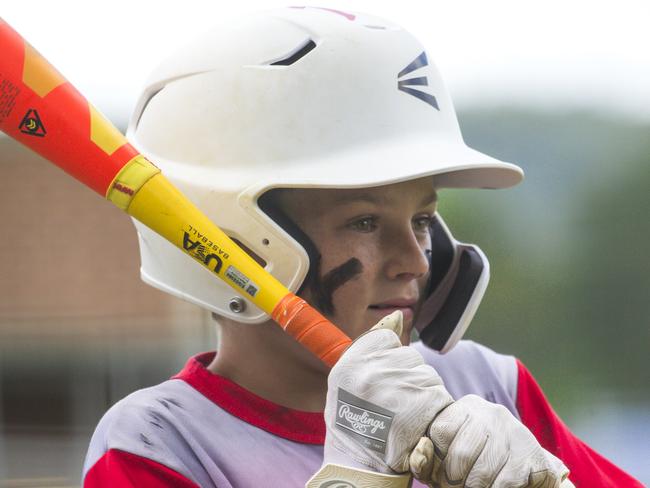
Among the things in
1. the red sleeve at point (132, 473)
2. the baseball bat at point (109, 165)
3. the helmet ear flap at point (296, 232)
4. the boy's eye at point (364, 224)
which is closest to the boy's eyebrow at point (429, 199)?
the boy's eye at point (364, 224)

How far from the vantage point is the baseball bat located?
4.62ft

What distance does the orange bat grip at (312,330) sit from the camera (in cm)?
138

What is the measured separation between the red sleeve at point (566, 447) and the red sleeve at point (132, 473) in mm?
728

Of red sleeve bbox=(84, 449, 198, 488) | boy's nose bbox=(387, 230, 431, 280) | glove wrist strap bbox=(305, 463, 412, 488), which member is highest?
boy's nose bbox=(387, 230, 431, 280)

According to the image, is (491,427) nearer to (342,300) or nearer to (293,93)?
(342,300)

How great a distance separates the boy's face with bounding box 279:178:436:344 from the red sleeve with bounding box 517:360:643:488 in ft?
1.44

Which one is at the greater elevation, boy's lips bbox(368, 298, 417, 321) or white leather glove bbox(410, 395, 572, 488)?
white leather glove bbox(410, 395, 572, 488)

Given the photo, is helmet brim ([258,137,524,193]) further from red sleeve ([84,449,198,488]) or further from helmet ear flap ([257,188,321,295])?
red sleeve ([84,449,198,488])

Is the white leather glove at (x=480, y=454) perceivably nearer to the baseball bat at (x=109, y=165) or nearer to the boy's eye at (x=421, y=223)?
the baseball bat at (x=109, y=165)

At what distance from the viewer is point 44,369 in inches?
261

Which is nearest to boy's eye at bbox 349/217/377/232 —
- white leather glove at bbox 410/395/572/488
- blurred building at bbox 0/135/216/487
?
white leather glove at bbox 410/395/572/488

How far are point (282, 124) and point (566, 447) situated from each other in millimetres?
802

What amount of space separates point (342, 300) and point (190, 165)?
1.09ft

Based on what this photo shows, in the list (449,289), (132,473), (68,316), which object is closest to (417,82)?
(449,289)
